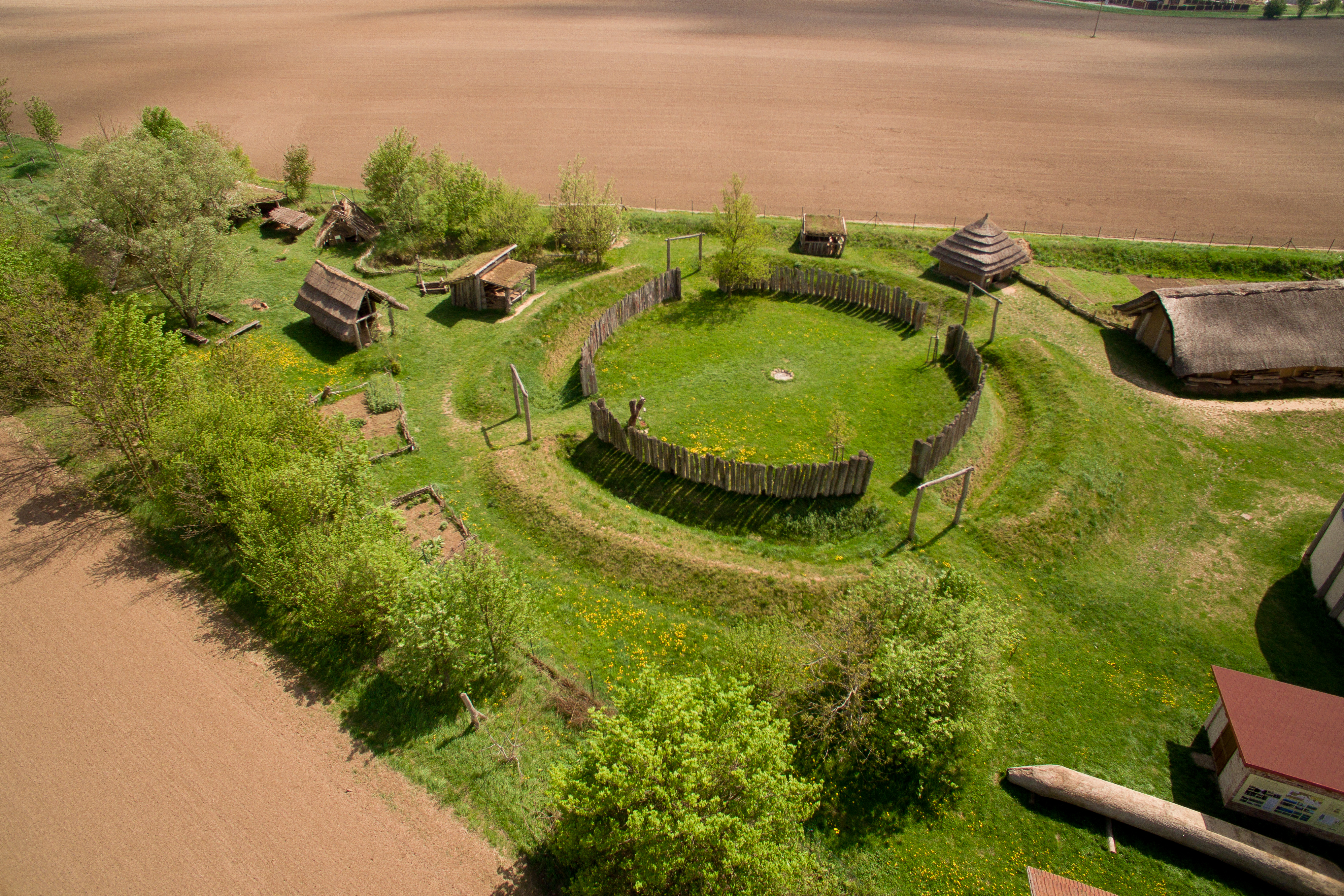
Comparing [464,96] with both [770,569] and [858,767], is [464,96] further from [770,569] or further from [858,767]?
[858,767]

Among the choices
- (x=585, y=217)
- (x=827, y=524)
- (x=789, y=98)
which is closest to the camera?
(x=827, y=524)

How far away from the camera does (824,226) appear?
41656 millimetres

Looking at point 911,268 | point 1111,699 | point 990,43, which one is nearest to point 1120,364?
point 911,268

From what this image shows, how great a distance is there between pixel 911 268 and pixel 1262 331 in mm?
16174

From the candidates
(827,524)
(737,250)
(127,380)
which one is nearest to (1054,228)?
(737,250)

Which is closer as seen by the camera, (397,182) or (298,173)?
(397,182)

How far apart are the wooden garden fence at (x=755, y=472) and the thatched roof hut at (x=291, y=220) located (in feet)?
95.1

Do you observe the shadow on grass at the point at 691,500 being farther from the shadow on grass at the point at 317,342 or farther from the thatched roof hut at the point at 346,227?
the thatched roof hut at the point at 346,227

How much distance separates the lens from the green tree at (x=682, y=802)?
502 inches

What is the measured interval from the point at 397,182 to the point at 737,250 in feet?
69.3

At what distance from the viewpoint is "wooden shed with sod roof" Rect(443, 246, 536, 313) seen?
35.5 meters

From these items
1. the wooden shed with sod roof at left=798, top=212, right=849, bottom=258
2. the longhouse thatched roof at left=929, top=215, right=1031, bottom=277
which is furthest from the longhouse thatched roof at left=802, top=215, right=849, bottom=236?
the longhouse thatched roof at left=929, top=215, right=1031, bottom=277

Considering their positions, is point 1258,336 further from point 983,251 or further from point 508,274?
point 508,274

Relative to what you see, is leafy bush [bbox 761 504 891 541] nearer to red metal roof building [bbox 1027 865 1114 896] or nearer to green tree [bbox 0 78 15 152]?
red metal roof building [bbox 1027 865 1114 896]
